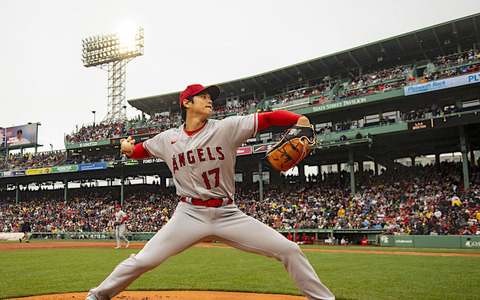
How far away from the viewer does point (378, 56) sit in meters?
27.2

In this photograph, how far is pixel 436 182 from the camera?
66.0ft

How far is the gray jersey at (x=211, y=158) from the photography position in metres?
3.41

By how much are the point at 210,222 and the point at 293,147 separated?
1039mm

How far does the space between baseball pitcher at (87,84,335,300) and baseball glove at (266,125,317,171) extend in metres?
0.11

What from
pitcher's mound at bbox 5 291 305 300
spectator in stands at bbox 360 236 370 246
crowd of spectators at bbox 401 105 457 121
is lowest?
spectator in stands at bbox 360 236 370 246

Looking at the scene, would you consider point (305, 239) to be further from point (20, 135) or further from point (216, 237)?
point (20, 135)

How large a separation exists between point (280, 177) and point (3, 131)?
115 ft

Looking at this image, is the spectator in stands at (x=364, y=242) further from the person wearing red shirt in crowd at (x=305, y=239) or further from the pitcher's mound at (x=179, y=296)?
the pitcher's mound at (x=179, y=296)

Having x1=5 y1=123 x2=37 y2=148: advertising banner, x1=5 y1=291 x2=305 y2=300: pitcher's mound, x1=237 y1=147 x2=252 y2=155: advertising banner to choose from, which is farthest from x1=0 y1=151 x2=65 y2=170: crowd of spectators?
x1=5 y1=291 x2=305 y2=300: pitcher's mound

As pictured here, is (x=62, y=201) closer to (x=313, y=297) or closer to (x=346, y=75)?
(x=346, y=75)

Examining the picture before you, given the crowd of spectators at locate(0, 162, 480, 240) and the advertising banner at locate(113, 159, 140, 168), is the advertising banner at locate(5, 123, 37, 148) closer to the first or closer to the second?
the crowd of spectators at locate(0, 162, 480, 240)

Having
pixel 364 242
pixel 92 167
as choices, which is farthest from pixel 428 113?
pixel 92 167

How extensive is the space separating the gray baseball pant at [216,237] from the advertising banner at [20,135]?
1794 inches

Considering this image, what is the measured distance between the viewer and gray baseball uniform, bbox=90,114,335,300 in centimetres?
317
